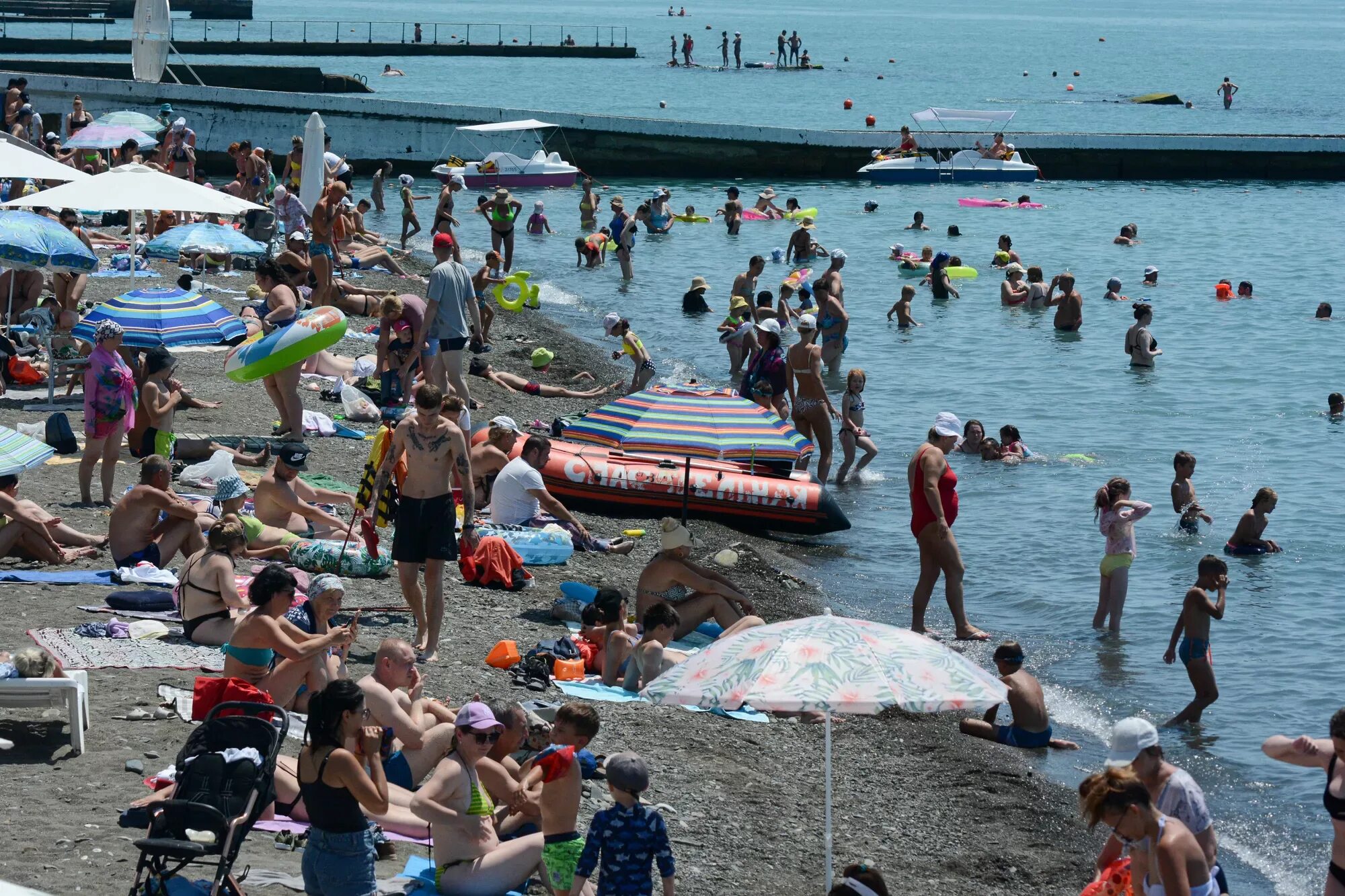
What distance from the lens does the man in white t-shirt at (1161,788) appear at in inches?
243

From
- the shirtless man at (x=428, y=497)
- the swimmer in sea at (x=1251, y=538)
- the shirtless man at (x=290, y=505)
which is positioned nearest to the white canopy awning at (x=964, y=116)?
the swimmer in sea at (x=1251, y=538)

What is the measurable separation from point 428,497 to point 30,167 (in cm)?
1013

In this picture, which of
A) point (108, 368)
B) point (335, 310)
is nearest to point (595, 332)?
point (335, 310)

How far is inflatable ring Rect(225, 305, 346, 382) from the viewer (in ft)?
41.7

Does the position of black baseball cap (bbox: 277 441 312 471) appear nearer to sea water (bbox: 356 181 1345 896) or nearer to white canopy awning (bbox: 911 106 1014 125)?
sea water (bbox: 356 181 1345 896)

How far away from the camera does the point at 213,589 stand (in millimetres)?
8602

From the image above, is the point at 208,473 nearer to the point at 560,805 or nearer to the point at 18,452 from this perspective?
the point at 18,452

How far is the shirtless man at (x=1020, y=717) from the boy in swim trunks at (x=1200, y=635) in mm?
1013

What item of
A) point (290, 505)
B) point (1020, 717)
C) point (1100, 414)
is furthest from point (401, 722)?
point (1100, 414)

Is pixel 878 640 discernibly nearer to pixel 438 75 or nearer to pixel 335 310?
pixel 335 310

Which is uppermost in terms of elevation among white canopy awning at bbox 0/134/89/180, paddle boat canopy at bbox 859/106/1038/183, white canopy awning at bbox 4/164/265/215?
paddle boat canopy at bbox 859/106/1038/183

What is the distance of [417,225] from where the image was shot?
30.7 meters

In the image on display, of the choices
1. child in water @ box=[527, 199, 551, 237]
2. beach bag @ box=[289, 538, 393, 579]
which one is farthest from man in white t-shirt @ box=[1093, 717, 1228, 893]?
child in water @ box=[527, 199, 551, 237]

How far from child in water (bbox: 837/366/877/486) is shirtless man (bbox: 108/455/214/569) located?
26.6ft
